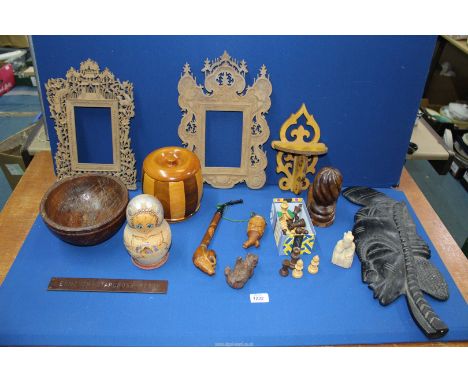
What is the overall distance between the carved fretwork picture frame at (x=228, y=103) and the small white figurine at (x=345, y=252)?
1.50 ft

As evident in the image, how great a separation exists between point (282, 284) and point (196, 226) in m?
0.40

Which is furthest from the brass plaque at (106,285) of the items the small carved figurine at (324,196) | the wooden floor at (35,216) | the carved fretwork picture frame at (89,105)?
the small carved figurine at (324,196)

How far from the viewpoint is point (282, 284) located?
1342mm

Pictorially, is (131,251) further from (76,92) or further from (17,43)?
(17,43)

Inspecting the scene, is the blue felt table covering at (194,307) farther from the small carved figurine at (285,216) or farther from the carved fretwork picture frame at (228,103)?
the carved fretwork picture frame at (228,103)

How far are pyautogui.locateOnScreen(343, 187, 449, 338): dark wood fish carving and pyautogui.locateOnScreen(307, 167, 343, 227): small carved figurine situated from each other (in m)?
0.12

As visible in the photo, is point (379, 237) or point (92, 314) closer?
point (92, 314)

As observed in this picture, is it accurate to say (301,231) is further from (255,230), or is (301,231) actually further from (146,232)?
(146,232)

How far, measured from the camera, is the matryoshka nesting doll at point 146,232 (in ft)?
4.00

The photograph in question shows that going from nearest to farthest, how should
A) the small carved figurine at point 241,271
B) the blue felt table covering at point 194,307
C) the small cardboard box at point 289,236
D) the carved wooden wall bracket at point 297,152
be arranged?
the blue felt table covering at point 194,307
the small carved figurine at point 241,271
the small cardboard box at point 289,236
the carved wooden wall bracket at point 297,152

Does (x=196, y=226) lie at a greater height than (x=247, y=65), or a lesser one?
lesser

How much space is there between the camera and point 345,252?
54.4 inches

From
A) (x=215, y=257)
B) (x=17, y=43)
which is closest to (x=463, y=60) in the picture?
(x=215, y=257)

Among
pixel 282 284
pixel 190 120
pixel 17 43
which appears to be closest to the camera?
pixel 282 284
